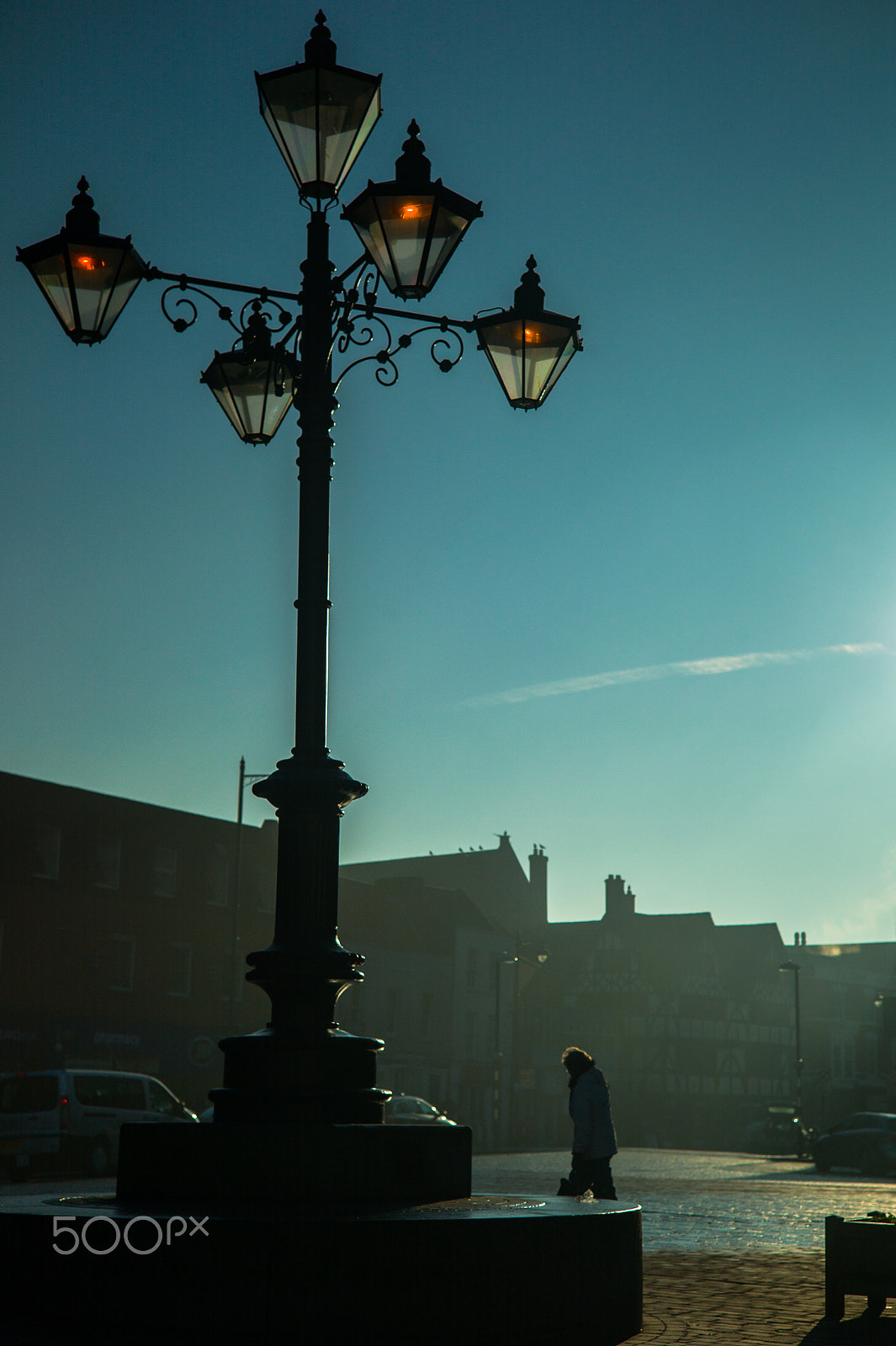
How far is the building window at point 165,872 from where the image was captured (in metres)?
44.5

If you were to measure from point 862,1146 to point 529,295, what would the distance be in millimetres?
33658

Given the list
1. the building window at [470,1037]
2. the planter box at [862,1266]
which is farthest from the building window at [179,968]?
the planter box at [862,1266]

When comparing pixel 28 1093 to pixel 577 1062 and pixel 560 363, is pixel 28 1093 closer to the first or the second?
pixel 577 1062

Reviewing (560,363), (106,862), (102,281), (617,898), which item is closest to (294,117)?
(102,281)

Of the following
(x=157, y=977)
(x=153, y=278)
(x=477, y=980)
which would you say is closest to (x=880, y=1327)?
(x=153, y=278)

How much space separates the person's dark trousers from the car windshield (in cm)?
1570

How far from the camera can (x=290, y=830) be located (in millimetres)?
6715

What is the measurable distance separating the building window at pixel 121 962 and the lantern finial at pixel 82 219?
37.2 metres

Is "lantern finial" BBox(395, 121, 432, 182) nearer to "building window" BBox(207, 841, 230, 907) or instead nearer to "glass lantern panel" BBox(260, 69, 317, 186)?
"glass lantern panel" BBox(260, 69, 317, 186)

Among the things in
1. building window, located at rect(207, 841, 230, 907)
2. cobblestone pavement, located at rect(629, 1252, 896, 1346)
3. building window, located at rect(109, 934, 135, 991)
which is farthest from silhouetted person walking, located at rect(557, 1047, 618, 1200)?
building window, located at rect(207, 841, 230, 907)

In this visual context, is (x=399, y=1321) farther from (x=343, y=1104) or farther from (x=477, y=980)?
(x=477, y=980)

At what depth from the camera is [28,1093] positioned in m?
25.4

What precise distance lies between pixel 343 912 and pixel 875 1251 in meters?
49.6

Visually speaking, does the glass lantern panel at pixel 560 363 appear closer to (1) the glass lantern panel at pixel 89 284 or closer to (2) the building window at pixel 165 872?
(1) the glass lantern panel at pixel 89 284
